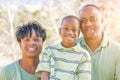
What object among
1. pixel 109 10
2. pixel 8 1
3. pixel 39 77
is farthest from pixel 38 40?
pixel 8 1

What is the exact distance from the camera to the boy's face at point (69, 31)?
2.86 meters

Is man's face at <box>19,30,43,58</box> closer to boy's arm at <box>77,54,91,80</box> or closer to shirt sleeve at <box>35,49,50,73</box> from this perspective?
shirt sleeve at <box>35,49,50,73</box>

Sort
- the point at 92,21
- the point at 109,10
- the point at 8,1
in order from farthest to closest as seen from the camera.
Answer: the point at 8,1 < the point at 109,10 < the point at 92,21

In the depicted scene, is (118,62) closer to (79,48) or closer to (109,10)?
(79,48)

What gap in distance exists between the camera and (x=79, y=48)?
293cm

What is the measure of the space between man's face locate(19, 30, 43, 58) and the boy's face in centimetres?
40

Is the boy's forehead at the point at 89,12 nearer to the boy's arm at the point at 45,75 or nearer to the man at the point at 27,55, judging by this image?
the man at the point at 27,55

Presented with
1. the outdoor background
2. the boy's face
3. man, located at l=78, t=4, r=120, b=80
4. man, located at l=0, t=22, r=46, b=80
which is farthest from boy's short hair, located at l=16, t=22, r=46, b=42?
the outdoor background

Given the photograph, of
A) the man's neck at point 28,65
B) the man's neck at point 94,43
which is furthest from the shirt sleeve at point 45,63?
the man's neck at point 94,43

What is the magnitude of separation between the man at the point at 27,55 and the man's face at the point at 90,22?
40cm

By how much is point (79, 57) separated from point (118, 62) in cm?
42

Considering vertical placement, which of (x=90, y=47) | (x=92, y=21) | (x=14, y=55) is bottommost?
(x=14, y=55)

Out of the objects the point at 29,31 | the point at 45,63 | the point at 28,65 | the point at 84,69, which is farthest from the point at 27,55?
the point at 84,69

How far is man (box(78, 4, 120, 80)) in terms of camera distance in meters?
3.13
